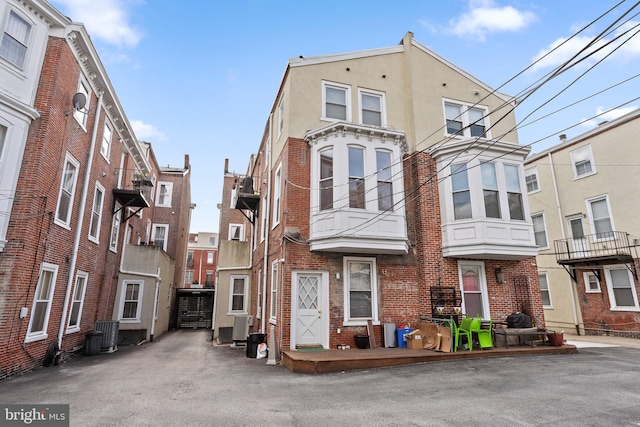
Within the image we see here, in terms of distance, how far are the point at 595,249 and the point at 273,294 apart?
15738mm

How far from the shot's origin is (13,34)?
8688mm

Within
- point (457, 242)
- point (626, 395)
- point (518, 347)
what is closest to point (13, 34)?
point (457, 242)

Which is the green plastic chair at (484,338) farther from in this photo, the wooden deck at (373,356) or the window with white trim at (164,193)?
the window with white trim at (164,193)

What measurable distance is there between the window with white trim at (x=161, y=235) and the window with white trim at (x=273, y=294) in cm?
1424

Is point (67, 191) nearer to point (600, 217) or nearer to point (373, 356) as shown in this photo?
point (373, 356)

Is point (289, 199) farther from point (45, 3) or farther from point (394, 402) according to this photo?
point (45, 3)

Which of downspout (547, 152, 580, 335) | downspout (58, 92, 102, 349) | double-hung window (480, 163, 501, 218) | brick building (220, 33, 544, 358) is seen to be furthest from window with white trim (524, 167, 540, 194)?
downspout (58, 92, 102, 349)

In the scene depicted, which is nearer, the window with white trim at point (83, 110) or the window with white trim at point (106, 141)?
the window with white trim at point (83, 110)

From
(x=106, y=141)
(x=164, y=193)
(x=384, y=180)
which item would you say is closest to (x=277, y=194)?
(x=384, y=180)

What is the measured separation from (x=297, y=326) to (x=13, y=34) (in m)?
10.7

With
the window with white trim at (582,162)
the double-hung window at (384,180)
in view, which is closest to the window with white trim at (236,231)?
the double-hung window at (384,180)

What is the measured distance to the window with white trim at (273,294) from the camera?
36.2ft

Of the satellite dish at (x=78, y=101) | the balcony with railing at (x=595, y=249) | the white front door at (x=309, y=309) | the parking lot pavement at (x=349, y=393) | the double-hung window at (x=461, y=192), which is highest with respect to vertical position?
the satellite dish at (x=78, y=101)

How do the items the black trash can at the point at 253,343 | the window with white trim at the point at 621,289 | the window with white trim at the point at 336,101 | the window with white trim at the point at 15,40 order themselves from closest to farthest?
the window with white trim at the point at 15,40 → the black trash can at the point at 253,343 → the window with white trim at the point at 336,101 → the window with white trim at the point at 621,289
